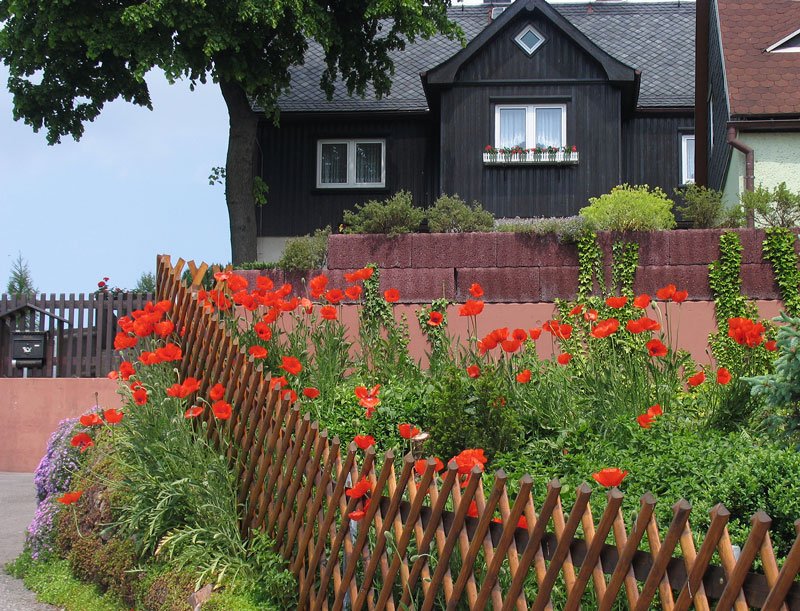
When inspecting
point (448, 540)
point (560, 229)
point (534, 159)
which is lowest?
point (448, 540)

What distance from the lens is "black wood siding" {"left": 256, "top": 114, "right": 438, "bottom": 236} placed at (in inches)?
896

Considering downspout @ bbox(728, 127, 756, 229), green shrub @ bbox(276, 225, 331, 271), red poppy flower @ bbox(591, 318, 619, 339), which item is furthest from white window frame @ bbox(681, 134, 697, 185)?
red poppy flower @ bbox(591, 318, 619, 339)

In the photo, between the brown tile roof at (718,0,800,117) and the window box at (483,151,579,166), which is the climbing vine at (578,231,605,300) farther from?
the window box at (483,151,579,166)

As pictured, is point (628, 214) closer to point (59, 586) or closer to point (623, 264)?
point (623, 264)

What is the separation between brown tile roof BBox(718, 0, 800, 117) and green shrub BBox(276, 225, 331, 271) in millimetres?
7454

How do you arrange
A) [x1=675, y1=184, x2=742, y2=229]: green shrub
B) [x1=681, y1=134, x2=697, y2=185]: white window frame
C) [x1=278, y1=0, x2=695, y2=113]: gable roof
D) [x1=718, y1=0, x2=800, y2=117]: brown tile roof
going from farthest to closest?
1. [x1=681, y1=134, x2=697, y2=185]: white window frame
2. [x1=278, y1=0, x2=695, y2=113]: gable roof
3. [x1=718, y1=0, x2=800, y2=117]: brown tile roof
4. [x1=675, y1=184, x2=742, y2=229]: green shrub

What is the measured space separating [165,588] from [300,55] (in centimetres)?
1690

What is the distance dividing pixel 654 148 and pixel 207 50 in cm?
1037

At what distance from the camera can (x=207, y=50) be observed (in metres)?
18.1

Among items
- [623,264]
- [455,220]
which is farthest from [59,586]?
[623,264]

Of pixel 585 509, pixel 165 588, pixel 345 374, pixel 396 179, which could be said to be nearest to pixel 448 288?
pixel 345 374

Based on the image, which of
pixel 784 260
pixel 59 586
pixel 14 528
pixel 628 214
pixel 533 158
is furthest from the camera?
pixel 533 158

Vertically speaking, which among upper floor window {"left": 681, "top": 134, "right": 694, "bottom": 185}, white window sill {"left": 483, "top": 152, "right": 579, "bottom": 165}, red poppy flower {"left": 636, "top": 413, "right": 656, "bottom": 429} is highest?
upper floor window {"left": 681, "top": 134, "right": 694, "bottom": 185}

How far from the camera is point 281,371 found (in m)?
7.11
